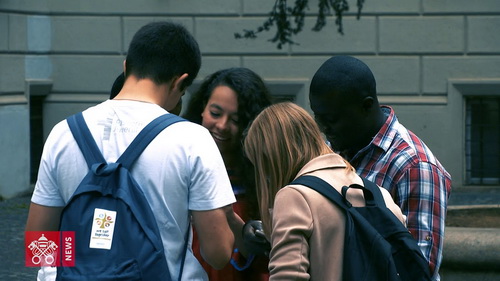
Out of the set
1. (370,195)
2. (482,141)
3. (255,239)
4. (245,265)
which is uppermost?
(370,195)

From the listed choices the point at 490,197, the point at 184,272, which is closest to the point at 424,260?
the point at 184,272

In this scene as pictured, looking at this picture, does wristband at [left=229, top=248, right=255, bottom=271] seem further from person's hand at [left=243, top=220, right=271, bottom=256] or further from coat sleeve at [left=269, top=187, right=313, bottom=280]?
coat sleeve at [left=269, top=187, right=313, bottom=280]

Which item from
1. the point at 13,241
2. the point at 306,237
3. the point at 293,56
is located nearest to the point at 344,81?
the point at 306,237

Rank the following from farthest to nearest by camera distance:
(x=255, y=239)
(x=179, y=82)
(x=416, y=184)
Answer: (x=255, y=239), (x=416, y=184), (x=179, y=82)

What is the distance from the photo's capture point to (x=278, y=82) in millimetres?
12195

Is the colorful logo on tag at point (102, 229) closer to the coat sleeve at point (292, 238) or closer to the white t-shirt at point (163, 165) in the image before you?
the white t-shirt at point (163, 165)

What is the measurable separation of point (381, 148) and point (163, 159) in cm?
76

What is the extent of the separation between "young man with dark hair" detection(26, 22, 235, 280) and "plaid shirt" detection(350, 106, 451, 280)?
1.76ft

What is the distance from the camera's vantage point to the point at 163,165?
2.60 metres

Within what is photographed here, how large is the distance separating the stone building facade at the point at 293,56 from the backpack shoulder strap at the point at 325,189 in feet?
30.7

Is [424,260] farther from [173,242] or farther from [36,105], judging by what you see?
[36,105]

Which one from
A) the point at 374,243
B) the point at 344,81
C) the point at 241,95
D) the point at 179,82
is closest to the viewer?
the point at 374,243

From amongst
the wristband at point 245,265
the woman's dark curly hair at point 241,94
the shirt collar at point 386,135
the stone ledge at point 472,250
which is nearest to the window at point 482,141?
the stone ledge at point 472,250

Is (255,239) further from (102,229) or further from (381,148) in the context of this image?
(102,229)
